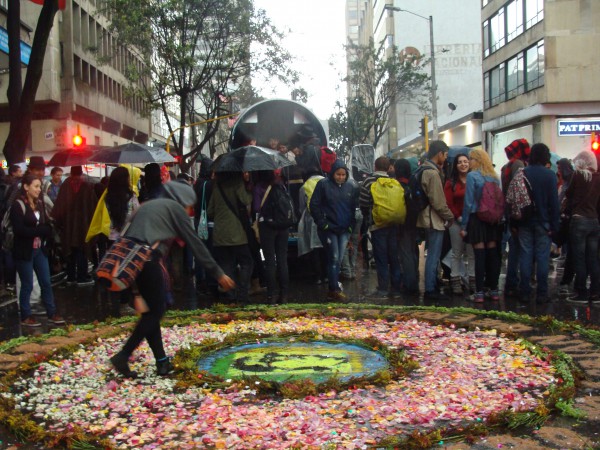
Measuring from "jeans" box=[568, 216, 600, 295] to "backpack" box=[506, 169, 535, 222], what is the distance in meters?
0.68

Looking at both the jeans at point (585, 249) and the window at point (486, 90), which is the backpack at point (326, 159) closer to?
the jeans at point (585, 249)

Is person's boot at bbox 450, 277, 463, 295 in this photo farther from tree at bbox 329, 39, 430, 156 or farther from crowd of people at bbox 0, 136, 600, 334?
tree at bbox 329, 39, 430, 156

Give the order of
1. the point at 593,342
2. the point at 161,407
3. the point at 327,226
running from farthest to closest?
the point at 327,226
the point at 593,342
the point at 161,407

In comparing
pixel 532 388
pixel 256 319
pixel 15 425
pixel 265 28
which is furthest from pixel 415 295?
pixel 265 28

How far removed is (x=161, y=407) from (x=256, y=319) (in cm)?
360

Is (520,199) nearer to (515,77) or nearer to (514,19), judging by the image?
(515,77)

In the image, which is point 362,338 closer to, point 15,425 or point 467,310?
point 467,310

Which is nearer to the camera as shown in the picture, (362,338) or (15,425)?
(15,425)

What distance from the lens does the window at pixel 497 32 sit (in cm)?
4381

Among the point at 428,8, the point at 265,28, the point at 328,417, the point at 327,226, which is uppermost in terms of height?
the point at 428,8

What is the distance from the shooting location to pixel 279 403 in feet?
17.5

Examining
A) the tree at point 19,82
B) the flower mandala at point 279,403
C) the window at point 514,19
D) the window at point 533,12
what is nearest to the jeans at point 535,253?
the flower mandala at point 279,403

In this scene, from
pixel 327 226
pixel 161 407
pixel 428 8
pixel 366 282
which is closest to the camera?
pixel 161 407

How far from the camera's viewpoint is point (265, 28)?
117ft
